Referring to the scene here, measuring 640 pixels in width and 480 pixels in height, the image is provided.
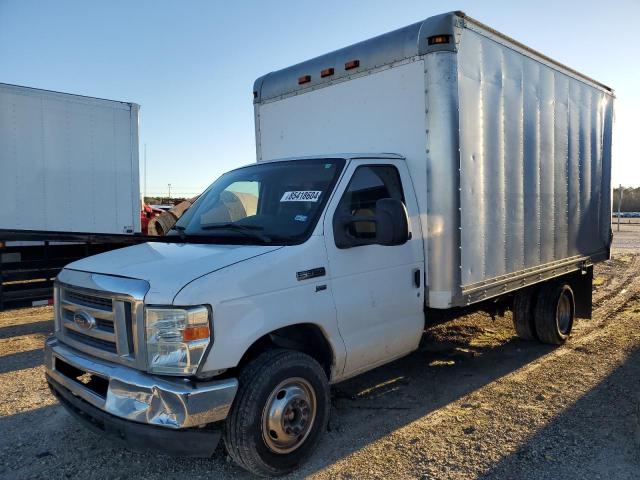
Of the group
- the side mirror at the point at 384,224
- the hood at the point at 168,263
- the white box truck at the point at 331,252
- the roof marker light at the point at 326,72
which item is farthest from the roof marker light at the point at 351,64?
the hood at the point at 168,263

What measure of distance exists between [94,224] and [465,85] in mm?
7146

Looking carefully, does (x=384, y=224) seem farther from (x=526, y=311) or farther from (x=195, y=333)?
(x=526, y=311)

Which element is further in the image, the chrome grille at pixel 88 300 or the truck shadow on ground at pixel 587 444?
the truck shadow on ground at pixel 587 444

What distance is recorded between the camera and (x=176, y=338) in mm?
2906

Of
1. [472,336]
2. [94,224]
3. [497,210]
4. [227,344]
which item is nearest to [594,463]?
Answer: [497,210]

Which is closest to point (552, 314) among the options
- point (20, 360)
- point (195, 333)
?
point (195, 333)

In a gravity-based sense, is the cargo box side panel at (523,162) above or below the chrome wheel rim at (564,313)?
above

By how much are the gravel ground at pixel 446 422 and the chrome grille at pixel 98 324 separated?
920 millimetres

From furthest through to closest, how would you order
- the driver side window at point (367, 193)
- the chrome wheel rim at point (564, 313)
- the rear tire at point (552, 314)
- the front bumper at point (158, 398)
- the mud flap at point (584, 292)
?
the mud flap at point (584, 292) → the chrome wheel rim at point (564, 313) → the rear tire at point (552, 314) → the driver side window at point (367, 193) → the front bumper at point (158, 398)

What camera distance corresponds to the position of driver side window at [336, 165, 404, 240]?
3.80 metres

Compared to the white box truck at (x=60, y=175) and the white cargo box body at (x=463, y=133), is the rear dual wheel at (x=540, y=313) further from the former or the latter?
the white box truck at (x=60, y=175)

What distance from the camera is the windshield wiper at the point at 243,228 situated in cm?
357

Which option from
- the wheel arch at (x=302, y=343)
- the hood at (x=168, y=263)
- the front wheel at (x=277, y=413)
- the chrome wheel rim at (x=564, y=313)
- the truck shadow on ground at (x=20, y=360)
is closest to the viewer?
the hood at (x=168, y=263)

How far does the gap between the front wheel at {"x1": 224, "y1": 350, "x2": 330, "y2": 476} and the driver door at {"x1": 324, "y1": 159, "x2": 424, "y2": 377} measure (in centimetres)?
43
